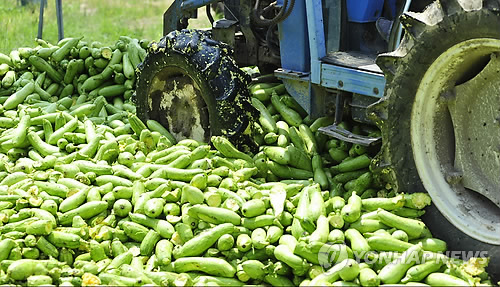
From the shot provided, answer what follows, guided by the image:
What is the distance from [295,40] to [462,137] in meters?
2.00

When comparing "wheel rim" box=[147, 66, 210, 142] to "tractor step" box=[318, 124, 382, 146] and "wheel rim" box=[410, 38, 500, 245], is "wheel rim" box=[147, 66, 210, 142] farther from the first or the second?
"wheel rim" box=[410, 38, 500, 245]

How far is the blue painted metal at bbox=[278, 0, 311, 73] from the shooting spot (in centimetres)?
598

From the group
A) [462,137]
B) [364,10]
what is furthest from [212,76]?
[462,137]

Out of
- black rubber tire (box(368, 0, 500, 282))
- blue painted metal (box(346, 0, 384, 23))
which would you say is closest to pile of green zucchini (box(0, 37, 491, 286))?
black rubber tire (box(368, 0, 500, 282))

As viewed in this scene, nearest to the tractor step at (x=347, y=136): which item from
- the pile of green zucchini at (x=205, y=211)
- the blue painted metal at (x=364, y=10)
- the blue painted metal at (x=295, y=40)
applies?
the pile of green zucchini at (x=205, y=211)

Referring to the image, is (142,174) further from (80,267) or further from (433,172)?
(433,172)

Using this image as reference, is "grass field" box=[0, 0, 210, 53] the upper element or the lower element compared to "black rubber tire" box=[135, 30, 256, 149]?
lower

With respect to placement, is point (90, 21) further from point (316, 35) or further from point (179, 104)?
point (316, 35)

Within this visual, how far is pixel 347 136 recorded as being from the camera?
541cm

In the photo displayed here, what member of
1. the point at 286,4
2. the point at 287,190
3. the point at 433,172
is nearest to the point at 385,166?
the point at 433,172

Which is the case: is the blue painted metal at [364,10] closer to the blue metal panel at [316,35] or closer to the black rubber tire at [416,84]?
the blue metal panel at [316,35]

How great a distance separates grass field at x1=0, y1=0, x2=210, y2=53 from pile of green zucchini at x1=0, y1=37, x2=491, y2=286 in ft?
19.7

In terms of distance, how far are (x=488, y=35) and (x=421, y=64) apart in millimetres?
540

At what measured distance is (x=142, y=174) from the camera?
18.2ft
